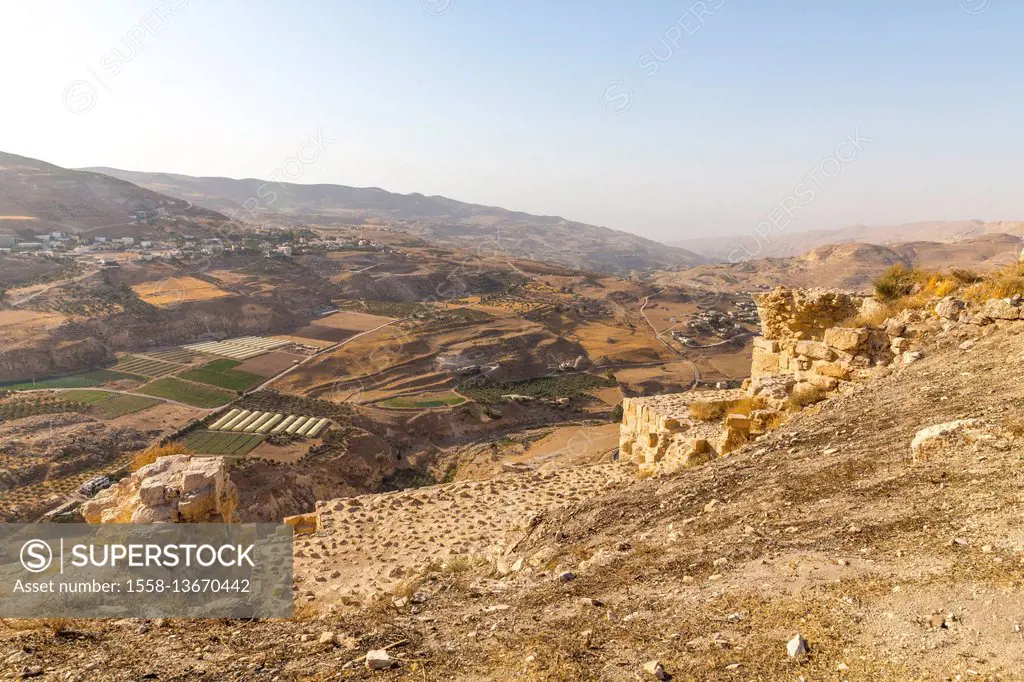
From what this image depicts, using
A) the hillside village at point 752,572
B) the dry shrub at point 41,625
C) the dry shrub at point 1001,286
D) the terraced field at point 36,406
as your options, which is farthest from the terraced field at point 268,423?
the dry shrub at point 1001,286

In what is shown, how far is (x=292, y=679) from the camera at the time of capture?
12.9ft

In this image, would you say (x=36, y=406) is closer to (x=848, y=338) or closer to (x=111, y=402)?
(x=111, y=402)

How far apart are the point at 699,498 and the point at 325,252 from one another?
82.4 m

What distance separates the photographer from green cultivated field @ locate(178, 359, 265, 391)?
123 ft

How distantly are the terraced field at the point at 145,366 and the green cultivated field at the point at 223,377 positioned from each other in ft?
5.68

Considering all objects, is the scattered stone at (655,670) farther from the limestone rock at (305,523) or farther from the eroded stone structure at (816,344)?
the limestone rock at (305,523)

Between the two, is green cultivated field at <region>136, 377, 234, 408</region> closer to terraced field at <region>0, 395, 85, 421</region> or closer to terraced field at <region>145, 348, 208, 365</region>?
terraced field at <region>0, 395, 85, 421</region>

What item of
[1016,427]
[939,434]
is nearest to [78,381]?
[939,434]

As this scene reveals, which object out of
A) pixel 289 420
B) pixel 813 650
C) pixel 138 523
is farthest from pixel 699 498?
pixel 289 420

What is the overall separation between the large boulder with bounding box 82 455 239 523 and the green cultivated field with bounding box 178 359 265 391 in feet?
99.0

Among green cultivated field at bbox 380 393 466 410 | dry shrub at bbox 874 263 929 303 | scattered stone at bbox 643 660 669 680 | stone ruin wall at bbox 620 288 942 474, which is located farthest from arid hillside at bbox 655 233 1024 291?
scattered stone at bbox 643 660 669 680

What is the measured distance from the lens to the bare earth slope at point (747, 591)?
3215 millimetres

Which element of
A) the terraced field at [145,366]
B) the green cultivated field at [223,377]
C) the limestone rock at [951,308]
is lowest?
the green cultivated field at [223,377]

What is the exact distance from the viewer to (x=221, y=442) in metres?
28.0
